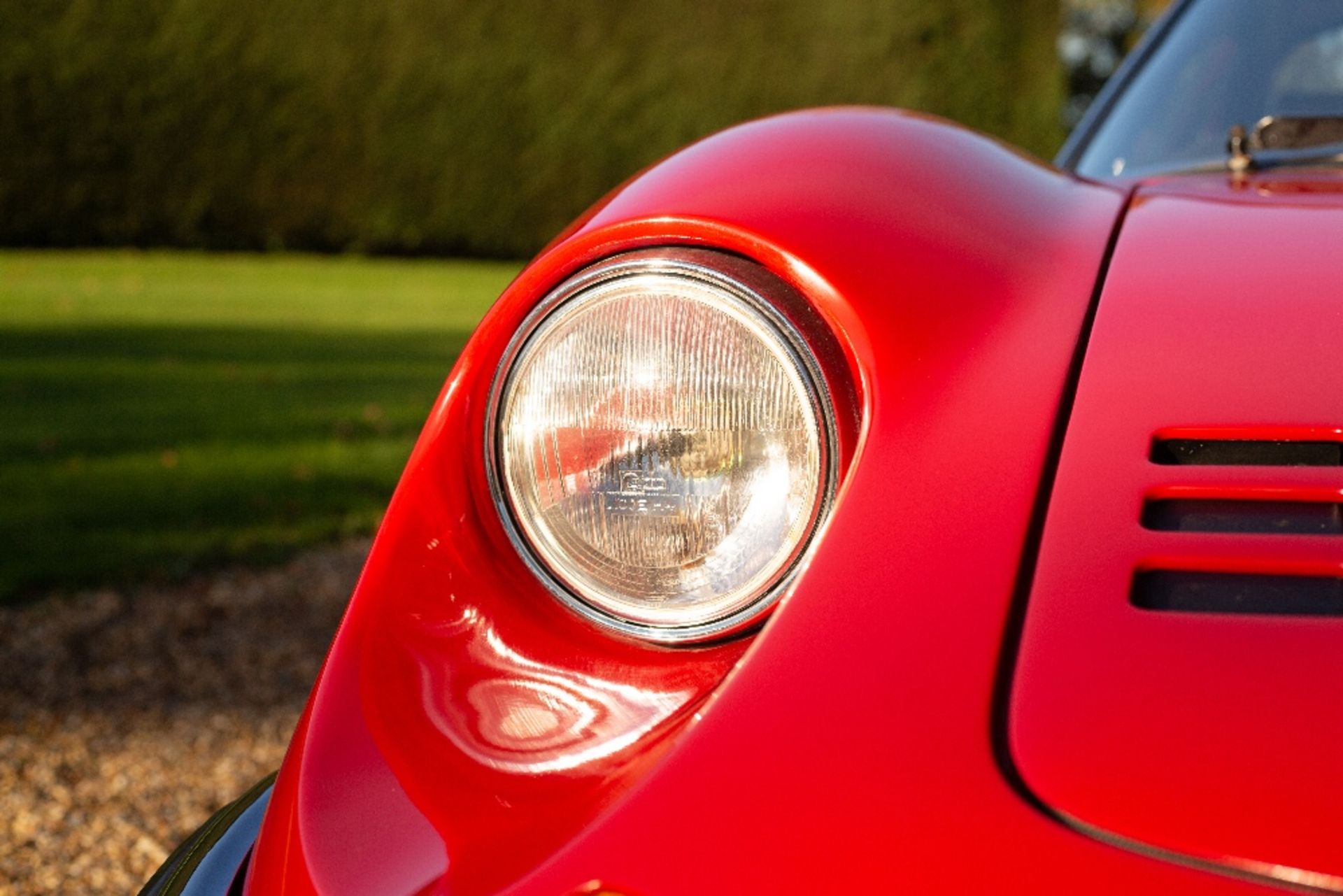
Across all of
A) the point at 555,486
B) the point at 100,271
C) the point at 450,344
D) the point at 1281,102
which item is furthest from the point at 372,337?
the point at 555,486

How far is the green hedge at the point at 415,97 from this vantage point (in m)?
11.2

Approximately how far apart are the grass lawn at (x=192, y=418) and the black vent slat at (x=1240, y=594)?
3.17m

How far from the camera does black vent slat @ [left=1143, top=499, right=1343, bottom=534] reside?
771 mm

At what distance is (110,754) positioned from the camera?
2.49 m

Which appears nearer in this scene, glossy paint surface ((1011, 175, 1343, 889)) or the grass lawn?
glossy paint surface ((1011, 175, 1343, 889))

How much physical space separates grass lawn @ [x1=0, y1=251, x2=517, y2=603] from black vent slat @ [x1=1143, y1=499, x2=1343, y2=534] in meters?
3.15

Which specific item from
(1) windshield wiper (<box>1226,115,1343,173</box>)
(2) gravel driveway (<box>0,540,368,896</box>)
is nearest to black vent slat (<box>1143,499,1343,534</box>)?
(1) windshield wiper (<box>1226,115,1343,173</box>)

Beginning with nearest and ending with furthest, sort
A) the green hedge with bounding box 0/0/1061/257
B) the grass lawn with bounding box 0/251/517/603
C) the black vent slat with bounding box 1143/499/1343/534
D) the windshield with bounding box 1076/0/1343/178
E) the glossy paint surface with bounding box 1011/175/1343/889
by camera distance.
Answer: the glossy paint surface with bounding box 1011/175/1343/889
the black vent slat with bounding box 1143/499/1343/534
the windshield with bounding box 1076/0/1343/178
the grass lawn with bounding box 0/251/517/603
the green hedge with bounding box 0/0/1061/257

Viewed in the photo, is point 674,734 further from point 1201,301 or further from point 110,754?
point 110,754

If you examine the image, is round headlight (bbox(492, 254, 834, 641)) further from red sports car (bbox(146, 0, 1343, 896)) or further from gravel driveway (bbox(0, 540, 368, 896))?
gravel driveway (bbox(0, 540, 368, 896))

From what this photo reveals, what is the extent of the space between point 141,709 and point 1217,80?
235cm

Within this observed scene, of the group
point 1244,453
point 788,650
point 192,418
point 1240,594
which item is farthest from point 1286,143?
point 192,418

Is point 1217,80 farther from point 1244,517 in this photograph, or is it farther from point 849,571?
point 849,571

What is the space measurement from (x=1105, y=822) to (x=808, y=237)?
44 centimetres
